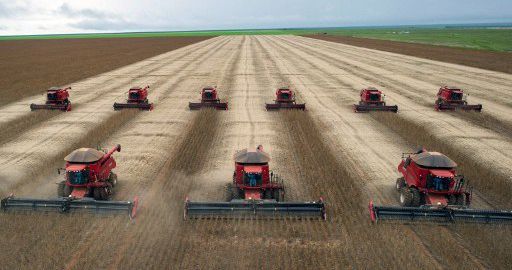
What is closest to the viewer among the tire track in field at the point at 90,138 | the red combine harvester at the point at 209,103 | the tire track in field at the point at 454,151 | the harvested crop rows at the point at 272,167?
the harvested crop rows at the point at 272,167

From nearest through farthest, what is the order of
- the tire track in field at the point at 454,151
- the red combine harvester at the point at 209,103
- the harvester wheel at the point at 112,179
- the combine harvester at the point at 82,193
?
the combine harvester at the point at 82,193 < the harvester wheel at the point at 112,179 < the tire track in field at the point at 454,151 < the red combine harvester at the point at 209,103

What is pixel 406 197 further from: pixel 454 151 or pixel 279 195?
pixel 454 151

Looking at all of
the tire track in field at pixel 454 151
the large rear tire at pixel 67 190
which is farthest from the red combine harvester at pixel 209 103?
the large rear tire at pixel 67 190

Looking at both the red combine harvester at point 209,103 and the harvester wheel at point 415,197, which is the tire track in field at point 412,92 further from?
the red combine harvester at point 209,103

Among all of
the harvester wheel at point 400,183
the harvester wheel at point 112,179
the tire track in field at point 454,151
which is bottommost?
the tire track in field at point 454,151

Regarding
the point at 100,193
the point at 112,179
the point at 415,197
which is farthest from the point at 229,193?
the point at 415,197
